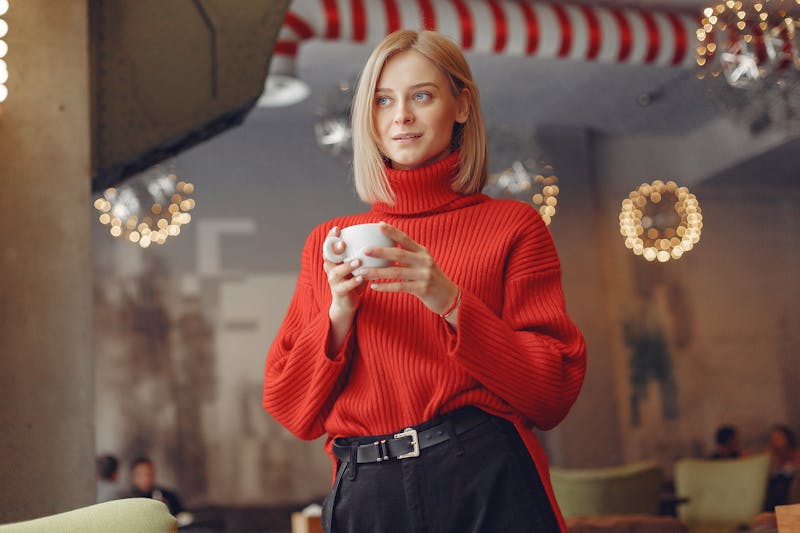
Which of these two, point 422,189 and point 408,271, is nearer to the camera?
point 408,271

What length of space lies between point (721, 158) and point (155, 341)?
5.66 metres

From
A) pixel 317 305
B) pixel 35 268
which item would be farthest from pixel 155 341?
pixel 317 305

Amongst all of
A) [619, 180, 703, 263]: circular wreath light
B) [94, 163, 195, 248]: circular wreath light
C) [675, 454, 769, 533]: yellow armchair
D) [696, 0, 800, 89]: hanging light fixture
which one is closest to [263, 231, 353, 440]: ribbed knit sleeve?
[696, 0, 800, 89]: hanging light fixture

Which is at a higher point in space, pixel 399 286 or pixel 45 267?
pixel 45 267

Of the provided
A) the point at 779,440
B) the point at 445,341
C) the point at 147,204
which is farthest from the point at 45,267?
the point at 779,440

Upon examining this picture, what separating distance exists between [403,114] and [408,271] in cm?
31

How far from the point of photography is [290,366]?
136cm

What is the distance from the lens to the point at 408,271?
3.91ft

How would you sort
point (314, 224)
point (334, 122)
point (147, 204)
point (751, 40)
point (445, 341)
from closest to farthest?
point (445, 341)
point (751, 40)
point (334, 122)
point (147, 204)
point (314, 224)

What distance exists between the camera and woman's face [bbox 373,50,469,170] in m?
1.42

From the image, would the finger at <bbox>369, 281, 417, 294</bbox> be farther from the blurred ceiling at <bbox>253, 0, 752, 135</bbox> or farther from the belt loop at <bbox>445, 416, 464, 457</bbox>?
the blurred ceiling at <bbox>253, 0, 752, 135</bbox>

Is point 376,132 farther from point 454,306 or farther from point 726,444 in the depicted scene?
point 726,444

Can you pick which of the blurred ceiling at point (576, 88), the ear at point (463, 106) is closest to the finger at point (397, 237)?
the ear at point (463, 106)

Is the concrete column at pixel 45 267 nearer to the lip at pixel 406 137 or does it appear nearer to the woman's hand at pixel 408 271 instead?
the lip at pixel 406 137
